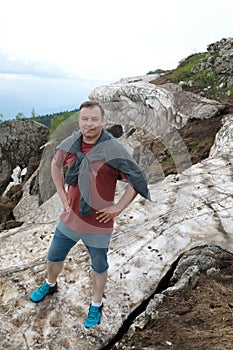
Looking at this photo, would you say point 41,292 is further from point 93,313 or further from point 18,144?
point 18,144

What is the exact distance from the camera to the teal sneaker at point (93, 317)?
428 centimetres

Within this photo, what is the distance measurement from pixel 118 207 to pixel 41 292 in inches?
66.0

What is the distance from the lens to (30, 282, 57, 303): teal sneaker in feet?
14.7

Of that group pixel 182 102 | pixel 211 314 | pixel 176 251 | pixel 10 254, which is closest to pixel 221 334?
pixel 211 314

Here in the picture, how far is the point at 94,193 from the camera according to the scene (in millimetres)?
3709

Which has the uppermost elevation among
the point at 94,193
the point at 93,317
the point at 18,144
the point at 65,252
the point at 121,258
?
the point at 94,193

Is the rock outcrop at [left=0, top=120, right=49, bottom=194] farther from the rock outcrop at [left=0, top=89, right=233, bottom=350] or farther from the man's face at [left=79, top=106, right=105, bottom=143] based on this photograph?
the man's face at [left=79, top=106, right=105, bottom=143]

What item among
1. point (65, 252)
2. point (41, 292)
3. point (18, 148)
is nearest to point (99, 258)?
point (65, 252)

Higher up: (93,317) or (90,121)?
(90,121)

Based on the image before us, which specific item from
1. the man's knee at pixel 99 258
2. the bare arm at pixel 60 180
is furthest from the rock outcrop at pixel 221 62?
the man's knee at pixel 99 258

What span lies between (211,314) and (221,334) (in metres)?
0.37

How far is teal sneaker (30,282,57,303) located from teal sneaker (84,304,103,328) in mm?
581

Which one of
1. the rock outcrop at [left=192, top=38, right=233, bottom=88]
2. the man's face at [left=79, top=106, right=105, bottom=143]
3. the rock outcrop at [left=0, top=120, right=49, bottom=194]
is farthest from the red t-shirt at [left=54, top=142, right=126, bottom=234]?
the rock outcrop at [left=0, top=120, right=49, bottom=194]

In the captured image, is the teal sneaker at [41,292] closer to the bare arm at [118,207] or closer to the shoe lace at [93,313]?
the shoe lace at [93,313]
